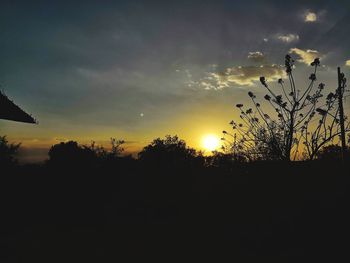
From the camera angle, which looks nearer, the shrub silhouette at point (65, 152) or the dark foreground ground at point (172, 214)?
the dark foreground ground at point (172, 214)

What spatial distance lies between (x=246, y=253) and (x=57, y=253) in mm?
6980

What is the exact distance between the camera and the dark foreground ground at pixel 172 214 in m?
11.6

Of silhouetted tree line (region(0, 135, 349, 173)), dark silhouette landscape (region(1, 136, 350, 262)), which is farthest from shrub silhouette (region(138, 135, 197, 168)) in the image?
dark silhouette landscape (region(1, 136, 350, 262))

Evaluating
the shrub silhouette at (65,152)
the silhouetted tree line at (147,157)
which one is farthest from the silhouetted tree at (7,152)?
the shrub silhouette at (65,152)

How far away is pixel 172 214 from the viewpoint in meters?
19.9

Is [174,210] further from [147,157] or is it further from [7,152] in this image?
[147,157]

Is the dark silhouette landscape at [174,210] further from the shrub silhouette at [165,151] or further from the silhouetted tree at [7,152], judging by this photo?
the shrub silhouette at [165,151]

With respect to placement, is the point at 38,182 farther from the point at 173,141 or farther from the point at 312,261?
the point at 173,141

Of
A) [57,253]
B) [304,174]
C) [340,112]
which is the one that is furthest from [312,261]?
[57,253]

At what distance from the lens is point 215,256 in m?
10.5

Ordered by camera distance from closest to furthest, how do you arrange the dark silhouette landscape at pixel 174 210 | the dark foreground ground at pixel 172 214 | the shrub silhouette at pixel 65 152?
the dark foreground ground at pixel 172 214 < the dark silhouette landscape at pixel 174 210 < the shrub silhouette at pixel 65 152

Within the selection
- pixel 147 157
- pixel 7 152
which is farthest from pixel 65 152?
pixel 7 152

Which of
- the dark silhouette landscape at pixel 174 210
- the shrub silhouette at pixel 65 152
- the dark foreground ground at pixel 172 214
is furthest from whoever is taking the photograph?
the shrub silhouette at pixel 65 152

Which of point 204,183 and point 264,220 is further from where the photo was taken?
point 204,183
